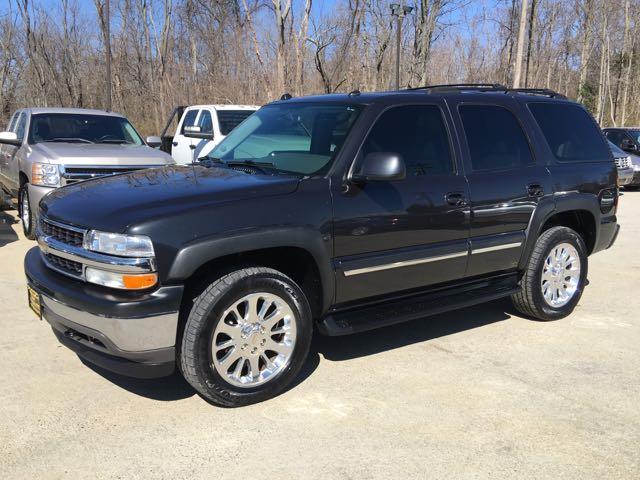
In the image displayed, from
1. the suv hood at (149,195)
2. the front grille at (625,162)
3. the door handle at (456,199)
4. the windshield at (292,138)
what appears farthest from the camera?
the front grille at (625,162)

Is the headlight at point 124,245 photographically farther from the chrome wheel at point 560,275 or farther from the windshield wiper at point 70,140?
the windshield wiper at point 70,140

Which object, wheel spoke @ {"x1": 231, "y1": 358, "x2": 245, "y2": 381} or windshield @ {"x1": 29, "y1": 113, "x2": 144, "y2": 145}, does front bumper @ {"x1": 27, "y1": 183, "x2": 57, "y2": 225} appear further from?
wheel spoke @ {"x1": 231, "y1": 358, "x2": 245, "y2": 381}

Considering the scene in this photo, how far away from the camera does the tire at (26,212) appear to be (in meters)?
7.75

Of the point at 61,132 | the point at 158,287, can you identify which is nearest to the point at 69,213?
the point at 158,287

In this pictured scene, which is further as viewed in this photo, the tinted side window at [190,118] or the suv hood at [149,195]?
the tinted side window at [190,118]

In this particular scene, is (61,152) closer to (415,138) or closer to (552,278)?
(415,138)

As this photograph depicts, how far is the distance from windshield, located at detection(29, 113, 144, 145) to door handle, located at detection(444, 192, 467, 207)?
5864mm

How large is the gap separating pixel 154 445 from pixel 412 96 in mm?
2939

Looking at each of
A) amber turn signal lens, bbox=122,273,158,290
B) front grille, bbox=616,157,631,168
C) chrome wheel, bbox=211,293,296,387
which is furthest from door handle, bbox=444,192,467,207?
front grille, bbox=616,157,631,168

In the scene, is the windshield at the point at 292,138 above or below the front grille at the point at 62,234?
above

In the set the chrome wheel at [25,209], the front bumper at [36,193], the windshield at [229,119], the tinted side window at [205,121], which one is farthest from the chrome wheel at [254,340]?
the tinted side window at [205,121]

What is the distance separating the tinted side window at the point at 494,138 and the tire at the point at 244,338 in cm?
191

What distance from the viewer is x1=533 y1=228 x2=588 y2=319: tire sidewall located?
202 inches

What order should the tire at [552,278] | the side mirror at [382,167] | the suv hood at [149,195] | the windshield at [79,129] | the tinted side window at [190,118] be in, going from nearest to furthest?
the suv hood at [149,195]
the side mirror at [382,167]
the tire at [552,278]
the windshield at [79,129]
the tinted side window at [190,118]
